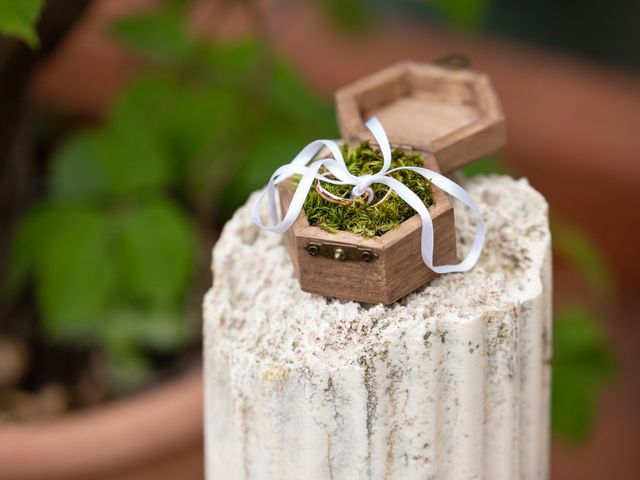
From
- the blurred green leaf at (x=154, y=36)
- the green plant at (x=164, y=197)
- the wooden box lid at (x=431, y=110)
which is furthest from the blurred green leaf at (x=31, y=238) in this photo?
the wooden box lid at (x=431, y=110)

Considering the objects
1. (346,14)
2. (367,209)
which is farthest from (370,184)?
(346,14)

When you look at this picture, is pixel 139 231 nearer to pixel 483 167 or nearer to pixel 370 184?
pixel 483 167

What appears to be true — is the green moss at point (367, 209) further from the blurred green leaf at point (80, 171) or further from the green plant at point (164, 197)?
the blurred green leaf at point (80, 171)

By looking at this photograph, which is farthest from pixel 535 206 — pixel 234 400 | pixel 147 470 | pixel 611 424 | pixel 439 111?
pixel 611 424

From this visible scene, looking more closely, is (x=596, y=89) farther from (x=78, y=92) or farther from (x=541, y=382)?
(x=541, y=382)

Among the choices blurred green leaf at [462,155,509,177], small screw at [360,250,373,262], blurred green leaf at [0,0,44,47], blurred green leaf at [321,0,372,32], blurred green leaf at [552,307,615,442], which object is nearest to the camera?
small screw at [360,250,373,262]

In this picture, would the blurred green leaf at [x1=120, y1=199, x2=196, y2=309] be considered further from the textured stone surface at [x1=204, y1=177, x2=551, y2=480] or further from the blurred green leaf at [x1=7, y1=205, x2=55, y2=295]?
the textured stone surface at [x1=204, y1=177, x2=551, y2=480]

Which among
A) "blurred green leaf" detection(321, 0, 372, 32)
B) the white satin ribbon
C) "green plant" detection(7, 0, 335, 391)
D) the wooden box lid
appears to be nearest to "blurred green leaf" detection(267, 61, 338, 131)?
"green plant" detection(7, 0, 335, 391)
